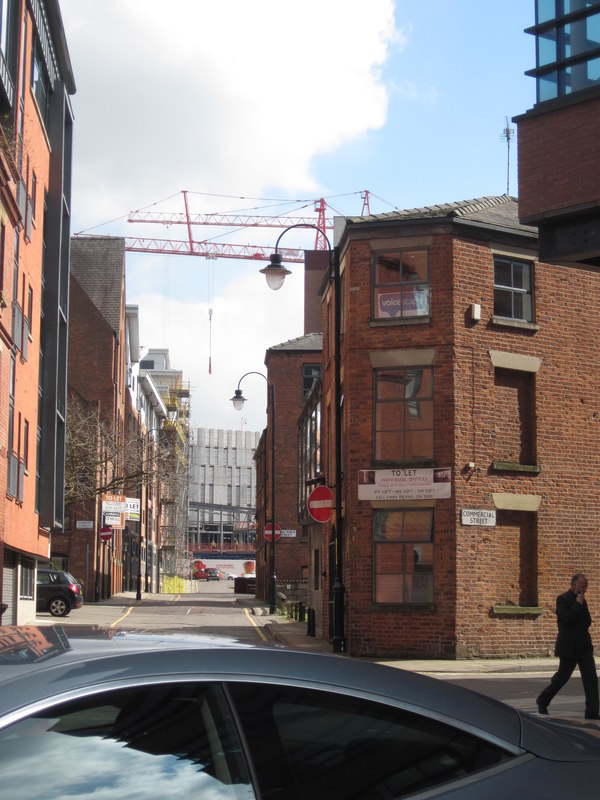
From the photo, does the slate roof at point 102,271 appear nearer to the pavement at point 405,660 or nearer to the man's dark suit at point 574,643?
the pavement at point 405,660

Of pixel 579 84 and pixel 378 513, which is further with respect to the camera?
pixel 378 513

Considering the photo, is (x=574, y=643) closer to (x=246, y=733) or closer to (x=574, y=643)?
(x=574, y=643)

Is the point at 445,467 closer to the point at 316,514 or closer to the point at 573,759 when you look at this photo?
the point at 316,514

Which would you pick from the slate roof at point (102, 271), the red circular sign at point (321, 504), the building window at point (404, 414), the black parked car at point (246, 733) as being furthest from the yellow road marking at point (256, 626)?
the black parked car at point (246, 733)

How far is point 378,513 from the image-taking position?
74.7 feet

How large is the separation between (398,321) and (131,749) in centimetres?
2059

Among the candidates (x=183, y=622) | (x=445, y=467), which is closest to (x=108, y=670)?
(x=445, y=467)

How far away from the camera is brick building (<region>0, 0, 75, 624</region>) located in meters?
23.4

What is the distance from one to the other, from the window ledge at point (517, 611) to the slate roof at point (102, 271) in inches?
1361

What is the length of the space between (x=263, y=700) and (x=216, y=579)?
133 metres

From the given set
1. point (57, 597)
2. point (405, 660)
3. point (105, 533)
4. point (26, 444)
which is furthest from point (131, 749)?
point (105, 533)

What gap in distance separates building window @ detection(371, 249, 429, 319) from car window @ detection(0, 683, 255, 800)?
2041 cm

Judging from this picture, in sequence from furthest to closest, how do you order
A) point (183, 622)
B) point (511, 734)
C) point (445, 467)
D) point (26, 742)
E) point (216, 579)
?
point (216, 579) → point (183, 622) → point (445, 467) → point (511, 734) → point (26, 742)

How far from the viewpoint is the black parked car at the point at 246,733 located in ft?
8.75
